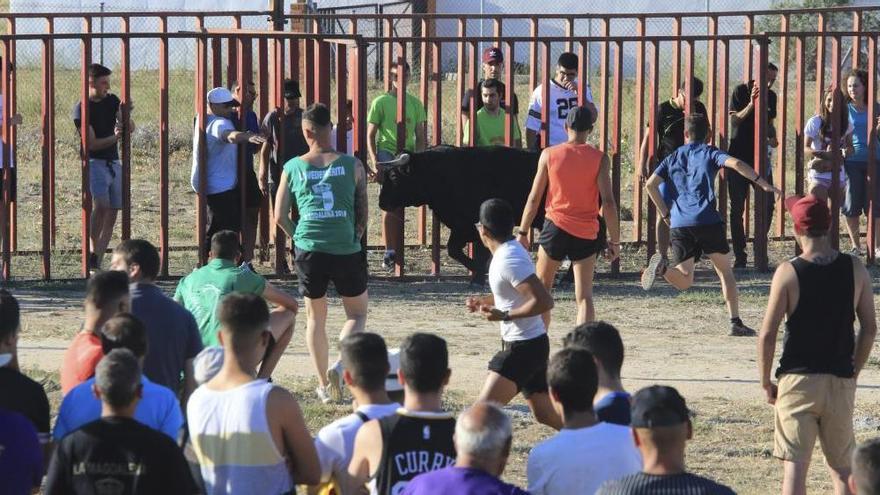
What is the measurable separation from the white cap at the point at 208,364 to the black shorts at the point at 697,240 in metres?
5.98

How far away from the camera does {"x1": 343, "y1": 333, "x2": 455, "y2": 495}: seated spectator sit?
5.08 m

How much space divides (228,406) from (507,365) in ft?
8.49

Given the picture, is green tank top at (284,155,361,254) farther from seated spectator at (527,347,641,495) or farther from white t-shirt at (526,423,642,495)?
white t-shirt at (526,423,642,495)

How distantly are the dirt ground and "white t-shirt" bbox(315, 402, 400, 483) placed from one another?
2.60 metres

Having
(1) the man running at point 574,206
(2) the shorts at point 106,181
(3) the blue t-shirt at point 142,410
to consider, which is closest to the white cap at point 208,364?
(3) the blue t-shirt at point 142,410

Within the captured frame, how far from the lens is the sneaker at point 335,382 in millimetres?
9102

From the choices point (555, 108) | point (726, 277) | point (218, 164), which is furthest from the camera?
point (555, 108)

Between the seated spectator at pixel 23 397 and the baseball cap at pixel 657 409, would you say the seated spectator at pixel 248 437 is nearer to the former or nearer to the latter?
the seated spectator at pixel 23 397

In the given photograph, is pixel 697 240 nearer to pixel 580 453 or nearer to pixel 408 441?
pixel 580 453

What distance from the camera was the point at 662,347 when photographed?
11.3m

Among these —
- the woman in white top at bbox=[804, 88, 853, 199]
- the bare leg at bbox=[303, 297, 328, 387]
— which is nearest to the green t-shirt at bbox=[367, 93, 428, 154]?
the woman in white top at bbox=[804, 88, 853, 199]

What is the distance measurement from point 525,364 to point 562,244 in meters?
2.95

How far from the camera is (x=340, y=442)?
530cm

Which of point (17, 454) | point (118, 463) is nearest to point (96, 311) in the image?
point (17, 454)
